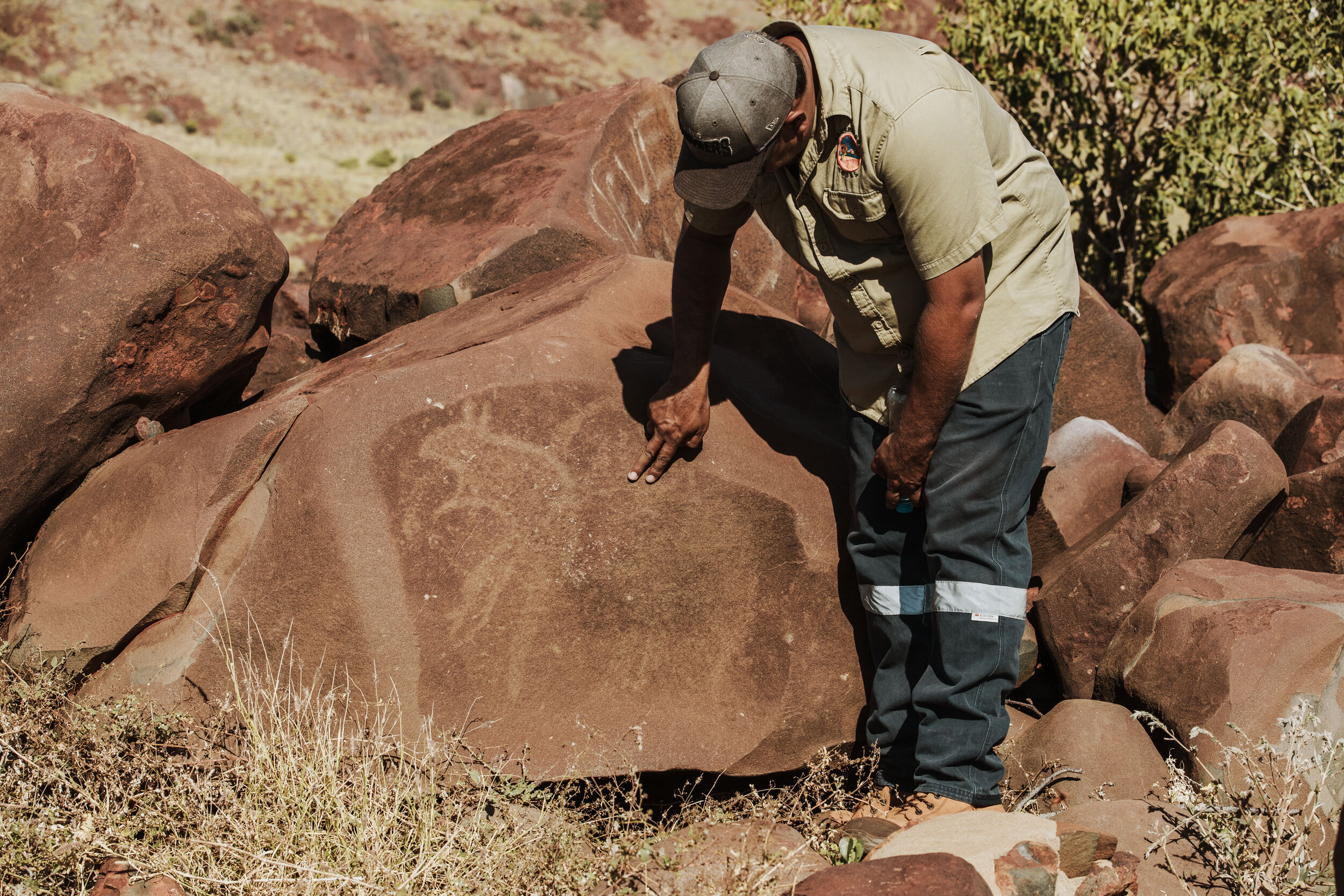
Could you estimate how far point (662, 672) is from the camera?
8.79 feet

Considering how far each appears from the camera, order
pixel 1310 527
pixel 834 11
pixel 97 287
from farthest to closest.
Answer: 1. pixel 834 11
2. pixel 1310 527
3. pixel 97 287

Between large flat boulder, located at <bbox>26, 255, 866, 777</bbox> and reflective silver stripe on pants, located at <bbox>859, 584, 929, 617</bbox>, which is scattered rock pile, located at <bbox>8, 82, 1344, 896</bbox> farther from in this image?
reflective silver stripe on pants, located at <bbox>859, 584, 929, 617</bbox>

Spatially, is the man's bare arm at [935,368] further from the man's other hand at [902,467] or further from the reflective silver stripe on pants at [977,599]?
the reflective silver stripe on pants at [977,599]

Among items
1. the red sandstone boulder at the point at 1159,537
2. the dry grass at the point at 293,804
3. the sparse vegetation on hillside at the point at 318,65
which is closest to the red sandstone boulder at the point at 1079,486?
the red sandstone boulder at the point at 1159,537

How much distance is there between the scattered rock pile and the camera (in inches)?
101

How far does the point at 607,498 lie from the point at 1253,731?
1.69 metres

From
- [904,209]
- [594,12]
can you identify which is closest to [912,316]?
[904,209]

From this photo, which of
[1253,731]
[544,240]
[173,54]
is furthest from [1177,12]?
[173,54]

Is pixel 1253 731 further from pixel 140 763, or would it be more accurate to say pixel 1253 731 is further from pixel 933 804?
pixel 140 763

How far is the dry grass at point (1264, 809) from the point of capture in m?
2.25

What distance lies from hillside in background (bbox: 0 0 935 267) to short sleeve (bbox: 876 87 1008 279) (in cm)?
1530

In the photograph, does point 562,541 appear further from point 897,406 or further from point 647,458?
point 897,406

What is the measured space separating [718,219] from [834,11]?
4.84 metres

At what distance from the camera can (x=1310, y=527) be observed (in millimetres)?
3143
